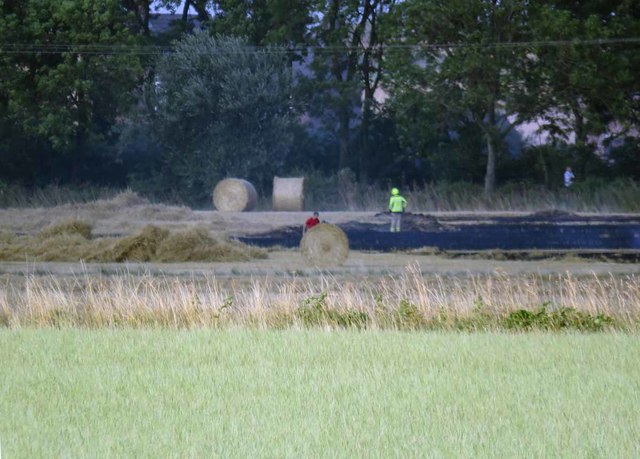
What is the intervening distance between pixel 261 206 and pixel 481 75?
10.5 metres

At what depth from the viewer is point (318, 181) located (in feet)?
161

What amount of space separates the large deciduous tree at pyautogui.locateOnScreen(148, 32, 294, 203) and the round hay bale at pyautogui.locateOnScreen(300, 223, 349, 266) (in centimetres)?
2614

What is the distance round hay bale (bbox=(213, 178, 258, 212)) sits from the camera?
43106 millimetres

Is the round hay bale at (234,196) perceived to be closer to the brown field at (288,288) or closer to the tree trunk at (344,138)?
the brown field at (288,288)

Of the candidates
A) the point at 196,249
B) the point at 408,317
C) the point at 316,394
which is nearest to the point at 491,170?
the point at 196,249

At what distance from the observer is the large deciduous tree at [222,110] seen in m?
50.5

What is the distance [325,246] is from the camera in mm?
24391

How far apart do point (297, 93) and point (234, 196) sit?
10.5m

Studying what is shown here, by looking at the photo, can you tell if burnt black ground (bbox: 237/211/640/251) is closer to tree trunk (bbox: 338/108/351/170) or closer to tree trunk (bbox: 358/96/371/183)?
tree trunk (bbox: 358/96/371/183)

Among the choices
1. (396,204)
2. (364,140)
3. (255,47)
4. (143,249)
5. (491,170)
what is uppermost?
(255,47)

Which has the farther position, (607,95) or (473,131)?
(473,131)

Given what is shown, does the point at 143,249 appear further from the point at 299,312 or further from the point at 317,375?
the point at 317,375

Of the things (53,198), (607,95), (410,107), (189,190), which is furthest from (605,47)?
(53,198)

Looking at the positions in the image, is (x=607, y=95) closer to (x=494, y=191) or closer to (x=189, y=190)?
(x=494, y=191)
